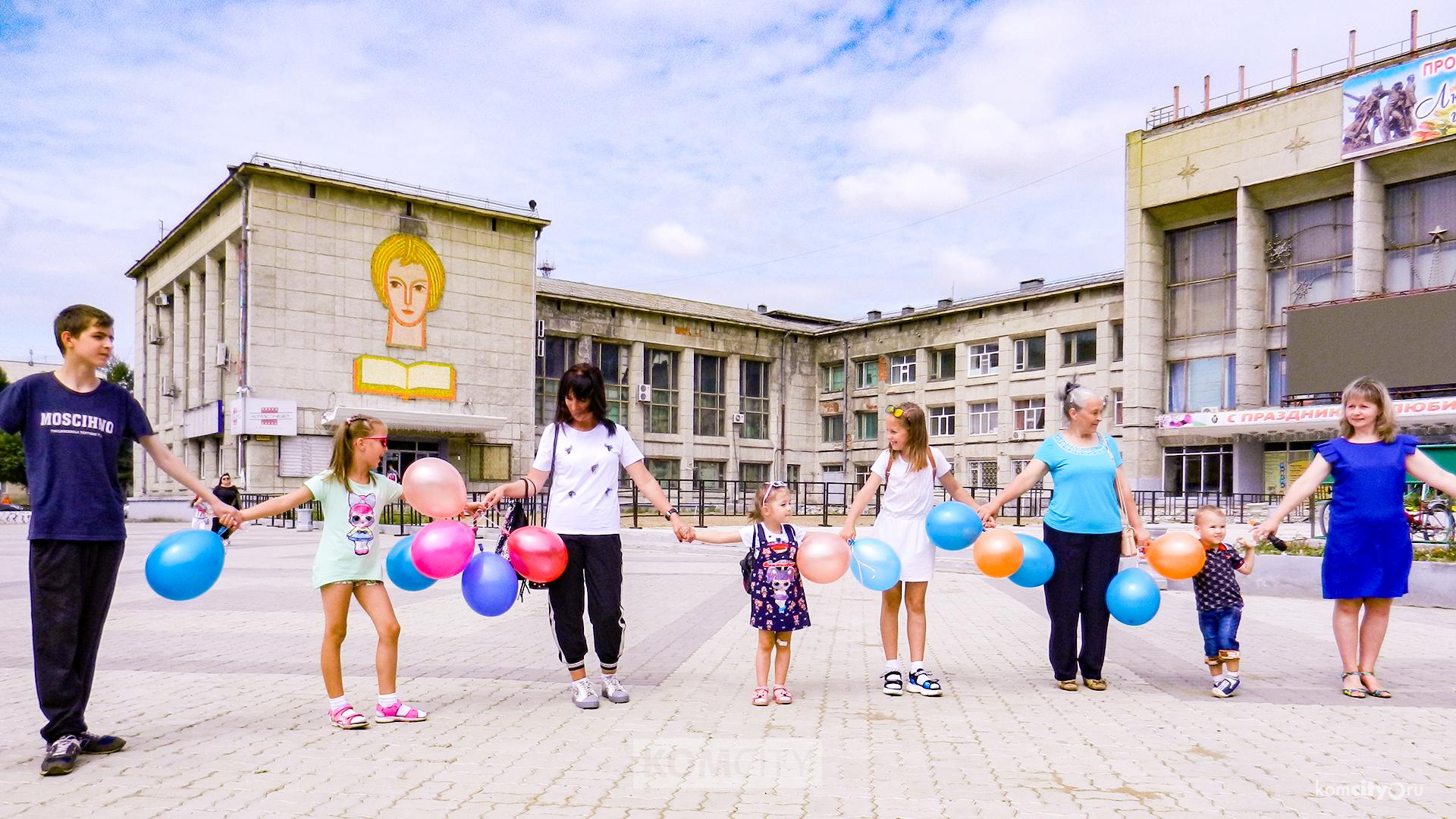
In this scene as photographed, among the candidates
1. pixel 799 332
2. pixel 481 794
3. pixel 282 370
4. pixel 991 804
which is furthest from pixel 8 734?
pixel 799 332

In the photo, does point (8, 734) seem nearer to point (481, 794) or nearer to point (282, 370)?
point (481, 794)

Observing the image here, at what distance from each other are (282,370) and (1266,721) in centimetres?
3757

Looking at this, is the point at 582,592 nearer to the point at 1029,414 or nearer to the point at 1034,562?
the point at 1034,562

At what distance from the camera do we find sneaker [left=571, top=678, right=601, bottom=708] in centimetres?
570

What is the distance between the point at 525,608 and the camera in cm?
1049

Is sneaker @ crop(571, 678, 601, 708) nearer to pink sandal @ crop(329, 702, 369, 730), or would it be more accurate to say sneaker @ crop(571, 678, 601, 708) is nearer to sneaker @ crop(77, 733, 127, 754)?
pink sandal @ crop(329, 702, 369, 730)

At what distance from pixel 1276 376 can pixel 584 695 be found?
1545 inches

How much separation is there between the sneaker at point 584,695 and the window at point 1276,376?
38555mm

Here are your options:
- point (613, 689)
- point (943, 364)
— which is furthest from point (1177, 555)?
point (943, 364)

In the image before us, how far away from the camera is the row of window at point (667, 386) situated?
160 ft

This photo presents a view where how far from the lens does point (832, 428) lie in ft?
186

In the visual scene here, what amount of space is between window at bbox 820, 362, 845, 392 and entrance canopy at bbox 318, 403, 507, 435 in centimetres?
2039

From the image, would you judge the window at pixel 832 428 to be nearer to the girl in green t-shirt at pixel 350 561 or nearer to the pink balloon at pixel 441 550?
the pink balloon at pixel 441 550

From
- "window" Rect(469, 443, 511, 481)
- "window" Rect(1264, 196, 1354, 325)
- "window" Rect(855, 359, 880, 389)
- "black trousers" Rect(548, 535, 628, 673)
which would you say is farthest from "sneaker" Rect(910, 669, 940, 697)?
"window" Rect(855, 359, 880, 389)
